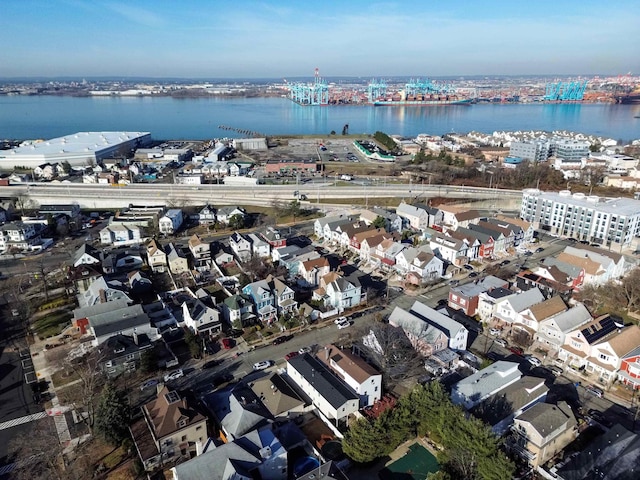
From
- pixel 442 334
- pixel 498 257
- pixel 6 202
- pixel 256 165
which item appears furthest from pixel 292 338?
pixel 256 165

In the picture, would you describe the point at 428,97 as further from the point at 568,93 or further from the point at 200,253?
the point at 200,253

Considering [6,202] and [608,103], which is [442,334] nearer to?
[6,202]

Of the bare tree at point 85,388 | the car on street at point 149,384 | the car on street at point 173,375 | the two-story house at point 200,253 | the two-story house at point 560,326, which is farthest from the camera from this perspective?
the two-story house at point 200,253

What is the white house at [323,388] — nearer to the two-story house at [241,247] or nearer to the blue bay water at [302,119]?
the two-story house at [241,247]

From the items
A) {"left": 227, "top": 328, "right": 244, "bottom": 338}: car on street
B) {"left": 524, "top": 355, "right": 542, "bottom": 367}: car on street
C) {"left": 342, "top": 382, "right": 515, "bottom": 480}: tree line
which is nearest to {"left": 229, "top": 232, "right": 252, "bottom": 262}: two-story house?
{"left": 227, "top": 328, "right": 244, "bottom": 338}: car on street

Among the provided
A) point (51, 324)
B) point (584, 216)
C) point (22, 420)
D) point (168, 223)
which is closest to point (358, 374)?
point (22, 420)

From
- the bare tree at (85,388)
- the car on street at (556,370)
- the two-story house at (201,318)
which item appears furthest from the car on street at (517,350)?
the bare tree at (85,388)

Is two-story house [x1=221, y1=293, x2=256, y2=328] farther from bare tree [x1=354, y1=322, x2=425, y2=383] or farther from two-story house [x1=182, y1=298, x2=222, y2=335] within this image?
bare tree [x1=354, y1=322, x2=425, y2=383]
